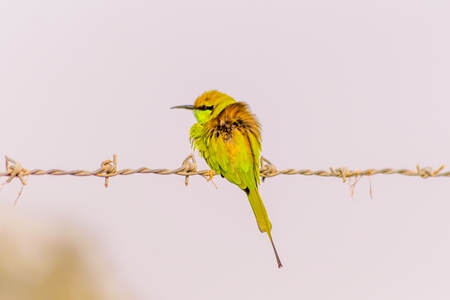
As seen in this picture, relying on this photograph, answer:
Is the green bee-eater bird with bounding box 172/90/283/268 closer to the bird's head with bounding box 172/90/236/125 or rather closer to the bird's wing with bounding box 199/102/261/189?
the bird's wing with bounding box 199/102/261/189

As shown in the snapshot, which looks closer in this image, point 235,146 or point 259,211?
Answer: point 259,211

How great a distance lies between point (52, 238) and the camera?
1512cm

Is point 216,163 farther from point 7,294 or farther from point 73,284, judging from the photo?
point 73,284

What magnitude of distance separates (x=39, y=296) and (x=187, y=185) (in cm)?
1056

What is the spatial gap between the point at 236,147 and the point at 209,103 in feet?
2.56

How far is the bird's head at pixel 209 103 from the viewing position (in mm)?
4980

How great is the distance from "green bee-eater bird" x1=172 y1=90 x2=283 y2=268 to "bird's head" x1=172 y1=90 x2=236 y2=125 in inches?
12.1

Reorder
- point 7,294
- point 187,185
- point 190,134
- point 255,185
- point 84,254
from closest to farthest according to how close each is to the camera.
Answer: point 187,185, point 255,185, point 190,134, point 7,294, point 84,254

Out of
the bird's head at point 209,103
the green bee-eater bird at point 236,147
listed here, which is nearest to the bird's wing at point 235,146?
the green bee-eater bird at point 236,147

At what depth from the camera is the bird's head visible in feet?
16.3

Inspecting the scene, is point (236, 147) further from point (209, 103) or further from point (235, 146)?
point (209, 103)

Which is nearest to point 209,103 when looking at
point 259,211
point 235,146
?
point 235,146

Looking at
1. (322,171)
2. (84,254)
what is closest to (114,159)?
(322,171)

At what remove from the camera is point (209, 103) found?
5.02m
